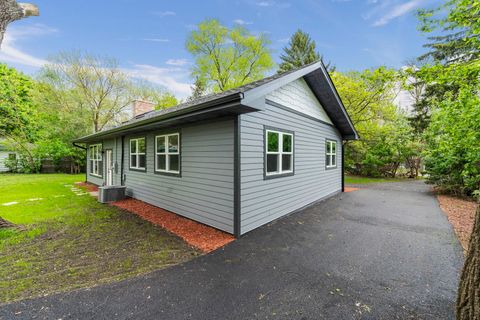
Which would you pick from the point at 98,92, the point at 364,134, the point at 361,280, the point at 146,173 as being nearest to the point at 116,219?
the point at 146,173

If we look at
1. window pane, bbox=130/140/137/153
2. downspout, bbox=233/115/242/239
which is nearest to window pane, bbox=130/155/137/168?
window pane, bbox=130/140/137/153

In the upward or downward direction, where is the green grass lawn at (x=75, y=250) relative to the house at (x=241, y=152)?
downward

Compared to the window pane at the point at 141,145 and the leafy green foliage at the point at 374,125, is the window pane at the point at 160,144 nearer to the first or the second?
the window pane at the point at 141,145

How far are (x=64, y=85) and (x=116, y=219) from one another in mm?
20253

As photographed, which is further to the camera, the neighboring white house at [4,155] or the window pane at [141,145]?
the neighboring white house at [4,155]

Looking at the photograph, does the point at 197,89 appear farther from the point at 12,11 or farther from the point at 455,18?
the point at 455,18

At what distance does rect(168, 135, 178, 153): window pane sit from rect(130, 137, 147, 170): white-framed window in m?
1.64

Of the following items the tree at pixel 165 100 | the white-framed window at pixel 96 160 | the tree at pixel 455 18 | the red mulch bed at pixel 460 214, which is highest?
the tree at pixel 165 100

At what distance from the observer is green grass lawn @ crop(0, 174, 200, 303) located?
9.39ft

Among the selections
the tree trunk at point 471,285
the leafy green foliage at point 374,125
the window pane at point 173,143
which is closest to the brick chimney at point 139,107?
the window pane at point 173,143

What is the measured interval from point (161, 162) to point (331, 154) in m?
7.16

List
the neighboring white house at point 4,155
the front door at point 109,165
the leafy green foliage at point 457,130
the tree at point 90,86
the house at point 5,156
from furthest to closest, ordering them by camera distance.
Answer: the tree at point 90,86 → the neighboring white house at point 4,155 → the house at point 5,156 → the front door at point 109,165 → the leafy green foliage at point 457,130

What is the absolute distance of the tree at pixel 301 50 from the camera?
22.1 meters

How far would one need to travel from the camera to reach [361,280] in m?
2.92
